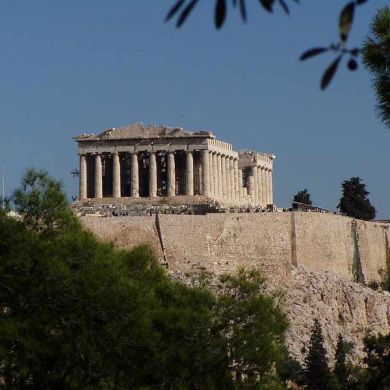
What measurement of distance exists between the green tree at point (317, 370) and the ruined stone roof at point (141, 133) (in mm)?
15627

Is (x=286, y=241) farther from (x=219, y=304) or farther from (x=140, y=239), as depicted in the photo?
(x=219, y=304)

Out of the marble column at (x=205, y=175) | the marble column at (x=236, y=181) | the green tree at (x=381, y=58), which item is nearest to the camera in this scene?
the green tree at (x=381, y=58)

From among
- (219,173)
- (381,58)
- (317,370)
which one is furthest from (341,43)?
(219,173)

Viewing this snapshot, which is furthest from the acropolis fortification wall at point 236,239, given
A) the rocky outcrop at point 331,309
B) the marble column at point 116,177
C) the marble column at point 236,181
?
the marble column at point 116,177

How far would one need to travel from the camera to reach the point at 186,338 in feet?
88.2

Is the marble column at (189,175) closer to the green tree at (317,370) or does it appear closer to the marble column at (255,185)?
the marble column at (255,185)

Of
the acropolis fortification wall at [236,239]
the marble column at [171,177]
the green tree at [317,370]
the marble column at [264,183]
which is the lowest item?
the green tree at [317,370]

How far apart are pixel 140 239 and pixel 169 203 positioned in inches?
322

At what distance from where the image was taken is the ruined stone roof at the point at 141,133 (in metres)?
64.2

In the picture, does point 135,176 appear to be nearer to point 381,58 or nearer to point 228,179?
point 228,179

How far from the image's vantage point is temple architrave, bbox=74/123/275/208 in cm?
6391

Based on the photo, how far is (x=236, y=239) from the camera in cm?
5647

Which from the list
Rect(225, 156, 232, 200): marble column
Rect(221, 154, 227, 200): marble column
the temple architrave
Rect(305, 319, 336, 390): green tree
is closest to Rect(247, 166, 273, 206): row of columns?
Rect(225, 156, 232, 200): marble column

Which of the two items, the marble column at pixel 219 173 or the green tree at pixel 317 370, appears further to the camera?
the marble column at pixel 219 173
